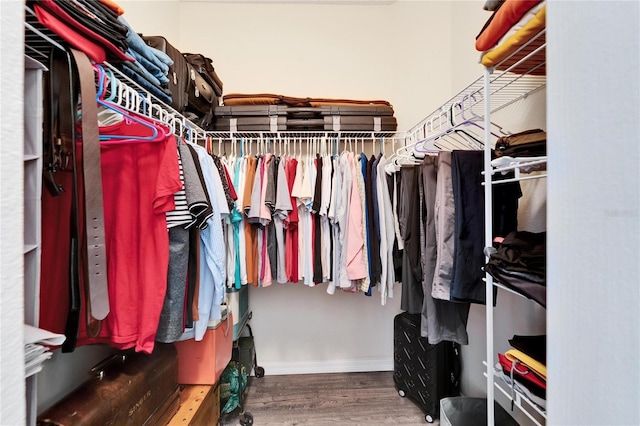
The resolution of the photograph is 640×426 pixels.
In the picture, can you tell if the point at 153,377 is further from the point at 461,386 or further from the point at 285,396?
the point at 461,386

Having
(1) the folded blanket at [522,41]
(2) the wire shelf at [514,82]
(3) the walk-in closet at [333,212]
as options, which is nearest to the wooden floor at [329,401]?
(3) the walk-in closet at [333,212]

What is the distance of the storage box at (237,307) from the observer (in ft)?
5.14

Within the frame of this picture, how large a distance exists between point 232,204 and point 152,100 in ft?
1.93

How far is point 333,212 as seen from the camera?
1.47 metres

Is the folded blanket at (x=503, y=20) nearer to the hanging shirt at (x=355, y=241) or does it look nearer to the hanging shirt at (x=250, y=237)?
the hanging shirt at (x=355, y=241)

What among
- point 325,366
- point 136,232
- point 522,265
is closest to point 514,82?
point 522,265

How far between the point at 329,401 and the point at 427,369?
0.70 metres

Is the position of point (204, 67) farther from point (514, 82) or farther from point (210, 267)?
point (514, 82)

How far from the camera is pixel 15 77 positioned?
1.12 feet

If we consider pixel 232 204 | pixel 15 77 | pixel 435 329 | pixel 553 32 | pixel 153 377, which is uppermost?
pixel 553 32

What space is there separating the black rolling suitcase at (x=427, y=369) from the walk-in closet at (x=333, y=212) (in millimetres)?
36

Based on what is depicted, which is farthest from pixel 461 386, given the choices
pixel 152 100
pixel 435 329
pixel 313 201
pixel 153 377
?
pixel 152 100

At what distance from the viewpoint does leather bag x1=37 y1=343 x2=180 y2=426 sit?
74 cm

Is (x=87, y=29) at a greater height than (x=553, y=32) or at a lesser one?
greater
